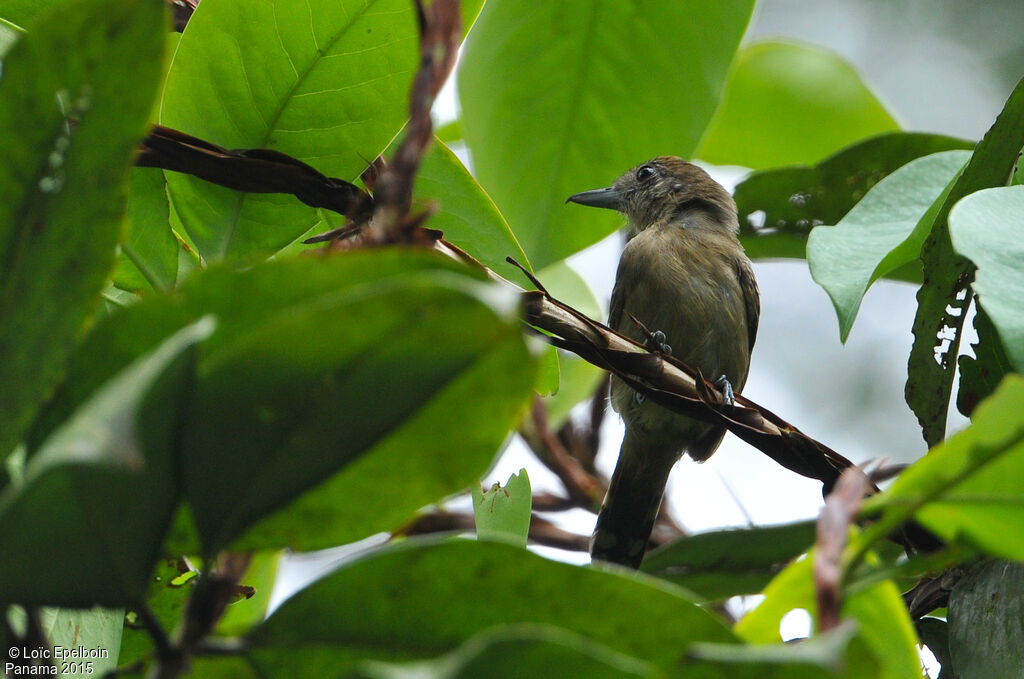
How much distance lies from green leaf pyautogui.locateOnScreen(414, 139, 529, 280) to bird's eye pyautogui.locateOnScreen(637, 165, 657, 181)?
105 inches

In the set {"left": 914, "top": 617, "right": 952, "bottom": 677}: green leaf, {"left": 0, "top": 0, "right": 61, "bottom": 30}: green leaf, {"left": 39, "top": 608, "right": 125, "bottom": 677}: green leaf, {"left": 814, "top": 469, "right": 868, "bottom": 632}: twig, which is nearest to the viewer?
{"left": 814, "top": 469, "right": 868, "bottom": 632}: twig

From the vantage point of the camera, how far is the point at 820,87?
124 inches

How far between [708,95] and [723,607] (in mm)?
1362

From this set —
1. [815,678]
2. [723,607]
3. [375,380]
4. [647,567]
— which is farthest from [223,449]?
[723,607]

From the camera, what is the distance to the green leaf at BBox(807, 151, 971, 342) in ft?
5.70

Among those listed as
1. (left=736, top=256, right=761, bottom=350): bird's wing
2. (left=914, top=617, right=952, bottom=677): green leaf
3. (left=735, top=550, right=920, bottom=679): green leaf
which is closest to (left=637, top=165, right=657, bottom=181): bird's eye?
(left=736, top=256, right=761, bottom=350): bird's wing

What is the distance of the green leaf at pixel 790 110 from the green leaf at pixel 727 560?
1.50 m

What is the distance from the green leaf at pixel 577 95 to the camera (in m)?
2.48

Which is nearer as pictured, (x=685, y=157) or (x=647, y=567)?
(x=647, y=567)

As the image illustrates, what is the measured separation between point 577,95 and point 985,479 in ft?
6.11

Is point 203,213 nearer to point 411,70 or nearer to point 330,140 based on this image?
point 330,140

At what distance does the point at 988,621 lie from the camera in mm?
1655

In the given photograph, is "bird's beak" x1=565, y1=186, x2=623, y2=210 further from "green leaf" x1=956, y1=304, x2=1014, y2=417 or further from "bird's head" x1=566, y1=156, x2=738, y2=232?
"green leaf" x1=956, y1=304, x2=1014, y2=417

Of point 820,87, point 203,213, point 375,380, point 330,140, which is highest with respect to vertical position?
point 820,87
